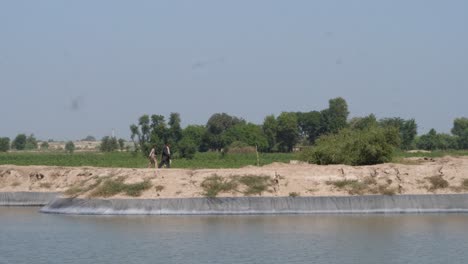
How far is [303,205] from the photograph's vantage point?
36281 millimetres

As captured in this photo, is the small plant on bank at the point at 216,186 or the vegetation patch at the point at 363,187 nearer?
the vegetation patch at the point at 363,187

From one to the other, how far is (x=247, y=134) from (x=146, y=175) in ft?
263

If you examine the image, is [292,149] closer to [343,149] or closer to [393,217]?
[343,149]

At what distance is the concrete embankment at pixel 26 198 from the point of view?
143 ft

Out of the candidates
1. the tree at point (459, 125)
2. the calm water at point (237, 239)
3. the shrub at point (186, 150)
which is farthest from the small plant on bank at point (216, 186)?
the tree at point (459, 125)

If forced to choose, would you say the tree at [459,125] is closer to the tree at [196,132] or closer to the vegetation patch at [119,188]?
the tree at [196,132]

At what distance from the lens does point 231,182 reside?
37875 millimetres

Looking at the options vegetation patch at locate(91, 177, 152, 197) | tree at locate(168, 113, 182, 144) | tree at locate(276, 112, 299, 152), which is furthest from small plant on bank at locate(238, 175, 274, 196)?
tree at locate(276, 112, 299, 152)

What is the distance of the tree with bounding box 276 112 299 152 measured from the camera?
392 ft

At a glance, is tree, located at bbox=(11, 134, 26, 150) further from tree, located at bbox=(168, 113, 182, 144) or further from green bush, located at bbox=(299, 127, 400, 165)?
green bush, located at bbox=(299, 127, 400, 165)

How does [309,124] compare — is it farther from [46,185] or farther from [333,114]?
[46,185]

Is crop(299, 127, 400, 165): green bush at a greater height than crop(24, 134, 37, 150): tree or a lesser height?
lesser

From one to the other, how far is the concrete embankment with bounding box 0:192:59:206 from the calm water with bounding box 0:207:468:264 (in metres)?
7.52

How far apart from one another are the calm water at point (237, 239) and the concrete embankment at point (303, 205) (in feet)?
3.78
